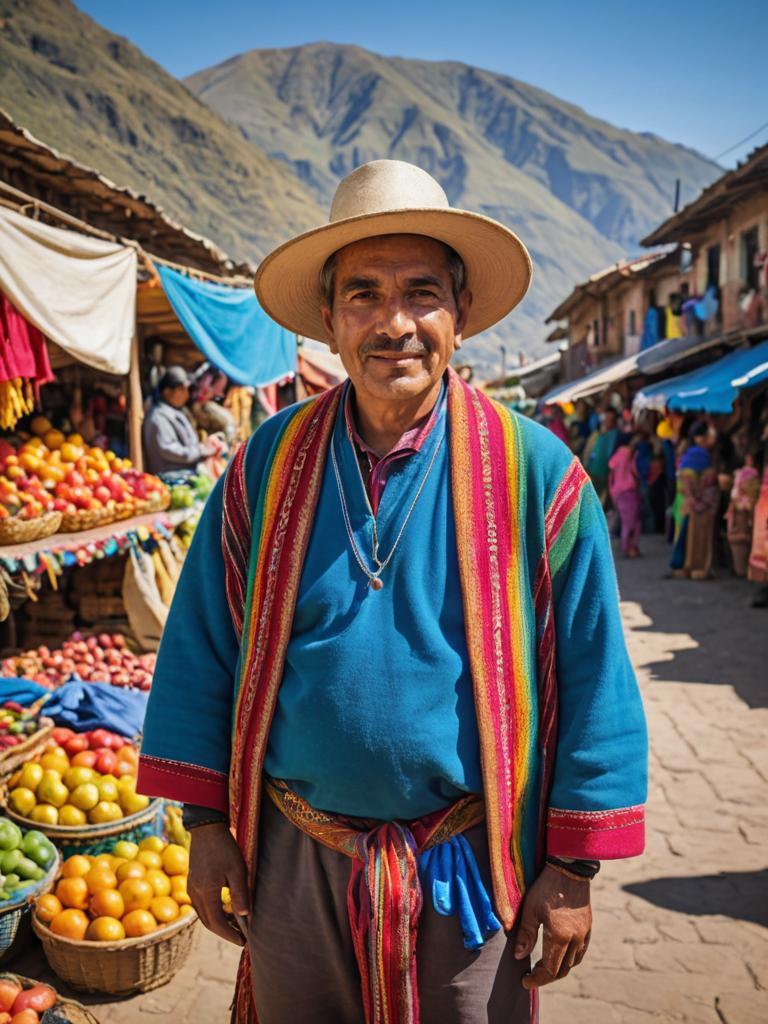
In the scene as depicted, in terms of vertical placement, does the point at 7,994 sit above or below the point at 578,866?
below

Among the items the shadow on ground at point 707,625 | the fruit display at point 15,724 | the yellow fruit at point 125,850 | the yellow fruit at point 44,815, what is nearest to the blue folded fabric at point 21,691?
the fruit display at point 15,724

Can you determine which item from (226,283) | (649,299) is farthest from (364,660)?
(649,299)

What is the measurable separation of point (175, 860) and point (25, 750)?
37.0 inches

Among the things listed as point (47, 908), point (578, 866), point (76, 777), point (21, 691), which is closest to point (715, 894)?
point (578, 866)

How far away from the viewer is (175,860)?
337 cm

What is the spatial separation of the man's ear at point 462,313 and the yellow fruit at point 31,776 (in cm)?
299

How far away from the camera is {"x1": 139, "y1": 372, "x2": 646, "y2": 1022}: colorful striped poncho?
4.84 feet

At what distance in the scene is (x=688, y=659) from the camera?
23.1ft

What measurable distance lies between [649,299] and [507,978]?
21468 millimetres

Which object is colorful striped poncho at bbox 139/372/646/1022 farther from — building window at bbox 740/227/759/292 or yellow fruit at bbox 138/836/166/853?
building window at bbox 740/227/759/292

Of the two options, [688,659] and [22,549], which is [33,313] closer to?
[22,549]

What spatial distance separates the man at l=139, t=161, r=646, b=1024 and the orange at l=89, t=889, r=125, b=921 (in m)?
1.55

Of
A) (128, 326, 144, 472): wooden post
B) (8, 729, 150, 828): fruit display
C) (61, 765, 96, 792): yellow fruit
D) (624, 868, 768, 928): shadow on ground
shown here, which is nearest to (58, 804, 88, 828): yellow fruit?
(8, 729, 150, 828): fruit display

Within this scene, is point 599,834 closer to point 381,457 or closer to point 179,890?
point 381,457
